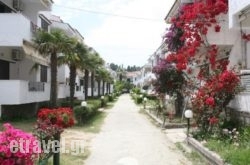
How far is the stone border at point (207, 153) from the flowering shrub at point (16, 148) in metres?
6.08

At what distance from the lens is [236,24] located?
17.0m

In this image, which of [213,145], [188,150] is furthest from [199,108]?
[213,145]

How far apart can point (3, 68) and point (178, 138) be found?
11.0 metres

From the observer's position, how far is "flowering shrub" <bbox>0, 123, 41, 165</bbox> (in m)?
6.16

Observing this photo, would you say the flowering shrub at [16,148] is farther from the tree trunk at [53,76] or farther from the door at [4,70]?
the tree trunk at [53,76]

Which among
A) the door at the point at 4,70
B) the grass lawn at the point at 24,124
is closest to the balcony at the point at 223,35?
the grass lawn at the point at 24,124

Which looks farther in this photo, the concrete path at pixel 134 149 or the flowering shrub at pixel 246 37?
the flowering shrub at pixel 246 37

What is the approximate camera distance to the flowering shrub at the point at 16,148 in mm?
6164

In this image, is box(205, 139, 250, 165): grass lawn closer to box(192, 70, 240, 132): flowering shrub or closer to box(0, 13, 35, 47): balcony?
box(192, 70, 240, 132): flowering shrub

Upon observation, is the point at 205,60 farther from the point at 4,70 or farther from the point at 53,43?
the point at 4,70

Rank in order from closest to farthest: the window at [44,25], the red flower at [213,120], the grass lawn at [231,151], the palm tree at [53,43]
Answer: the grass lawn at [231,151] → the red flower at [213,120] → the palm tree at [53,43] → the window at [44,25]

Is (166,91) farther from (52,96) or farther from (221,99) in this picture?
(221,99)

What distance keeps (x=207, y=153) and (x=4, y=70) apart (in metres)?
15.4

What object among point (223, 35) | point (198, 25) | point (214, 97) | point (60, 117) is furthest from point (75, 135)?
point (223, 35)
